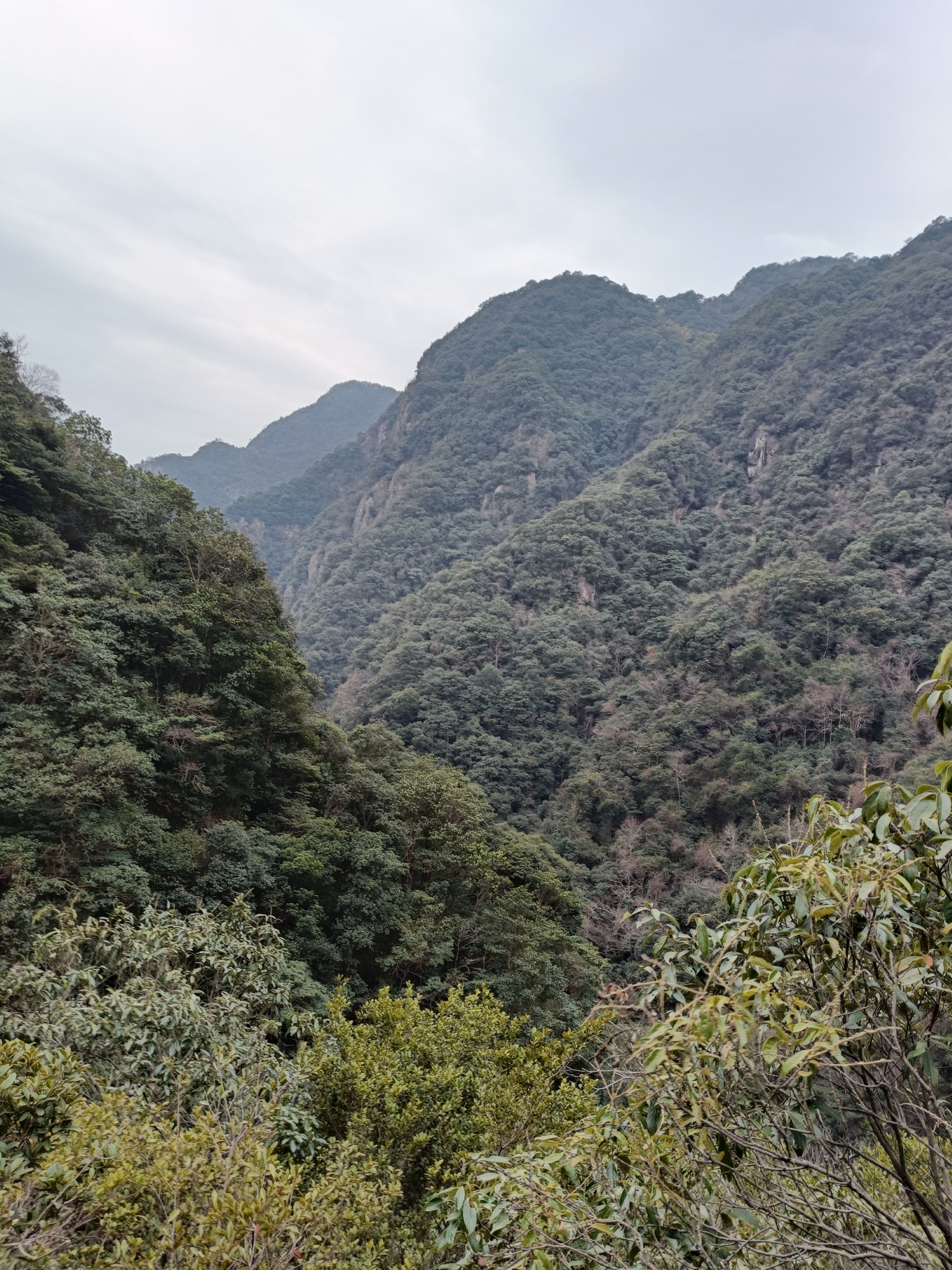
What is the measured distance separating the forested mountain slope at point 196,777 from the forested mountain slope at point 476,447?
3008cm

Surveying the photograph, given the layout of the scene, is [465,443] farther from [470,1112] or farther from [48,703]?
[470,1112]

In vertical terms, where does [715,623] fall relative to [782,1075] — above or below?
→ below

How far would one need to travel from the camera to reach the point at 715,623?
27828 millimetres

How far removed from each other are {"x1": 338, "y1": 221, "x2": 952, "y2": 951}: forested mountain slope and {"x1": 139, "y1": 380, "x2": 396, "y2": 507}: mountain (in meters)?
76.8

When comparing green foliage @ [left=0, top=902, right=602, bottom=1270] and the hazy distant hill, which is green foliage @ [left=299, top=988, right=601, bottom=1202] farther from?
the hazy distant hill

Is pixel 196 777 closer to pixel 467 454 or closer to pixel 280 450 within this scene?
pixel 467 454

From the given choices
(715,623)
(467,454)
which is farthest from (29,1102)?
(467,454)

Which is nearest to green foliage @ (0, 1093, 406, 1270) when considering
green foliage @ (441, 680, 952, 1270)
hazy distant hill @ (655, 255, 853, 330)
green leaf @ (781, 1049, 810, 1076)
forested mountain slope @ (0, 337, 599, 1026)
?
green foliage @ (441, 680, 952, 1270)

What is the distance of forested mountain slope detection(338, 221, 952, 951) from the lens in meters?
21.7

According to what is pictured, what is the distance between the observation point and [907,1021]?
1691 mm

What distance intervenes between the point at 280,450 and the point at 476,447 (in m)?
65.4

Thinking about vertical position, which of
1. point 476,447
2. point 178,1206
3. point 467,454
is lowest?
point 178,1206

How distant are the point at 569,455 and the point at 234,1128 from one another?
5883 cm

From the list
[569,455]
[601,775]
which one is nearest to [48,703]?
[601,775]
